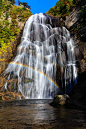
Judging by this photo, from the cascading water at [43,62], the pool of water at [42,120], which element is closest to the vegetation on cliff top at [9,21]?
the cascading water at [43,62]

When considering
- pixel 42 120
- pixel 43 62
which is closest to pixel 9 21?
pixel 43 62

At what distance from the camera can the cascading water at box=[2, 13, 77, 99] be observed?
1626 centimetres

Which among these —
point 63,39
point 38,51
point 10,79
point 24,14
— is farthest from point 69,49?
point 24,14

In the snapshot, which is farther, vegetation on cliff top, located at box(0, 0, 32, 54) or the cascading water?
vegetation on cliff top, located at box(0, 0, 32, 54)

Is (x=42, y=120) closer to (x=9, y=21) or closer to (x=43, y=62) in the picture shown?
(x=43, y=62)

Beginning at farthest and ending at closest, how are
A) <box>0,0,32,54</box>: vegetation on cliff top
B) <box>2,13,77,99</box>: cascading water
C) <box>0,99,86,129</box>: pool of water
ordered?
<box>0,0,32,54</box>: vegetation on cliff top → <box>2,13,77,99</box>: cascading water → <box>0,99,86,129</box>: pool of water

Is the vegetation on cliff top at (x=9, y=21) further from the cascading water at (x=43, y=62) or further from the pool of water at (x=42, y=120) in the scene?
the pool of water at (x=42, y=120)

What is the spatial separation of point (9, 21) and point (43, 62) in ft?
50.3

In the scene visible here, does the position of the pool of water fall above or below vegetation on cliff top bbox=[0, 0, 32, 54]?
below

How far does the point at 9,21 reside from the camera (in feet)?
89.3

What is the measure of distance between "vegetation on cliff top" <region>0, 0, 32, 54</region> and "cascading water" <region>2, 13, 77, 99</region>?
3361 mm

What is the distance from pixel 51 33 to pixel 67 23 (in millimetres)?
4809

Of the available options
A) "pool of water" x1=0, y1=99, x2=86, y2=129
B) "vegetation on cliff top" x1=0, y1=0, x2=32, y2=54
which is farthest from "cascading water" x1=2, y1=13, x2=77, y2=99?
"pool of water" x1=0, y1=99, x2=86, y2=129

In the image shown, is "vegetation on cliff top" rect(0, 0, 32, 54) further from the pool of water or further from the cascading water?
the pool of water
